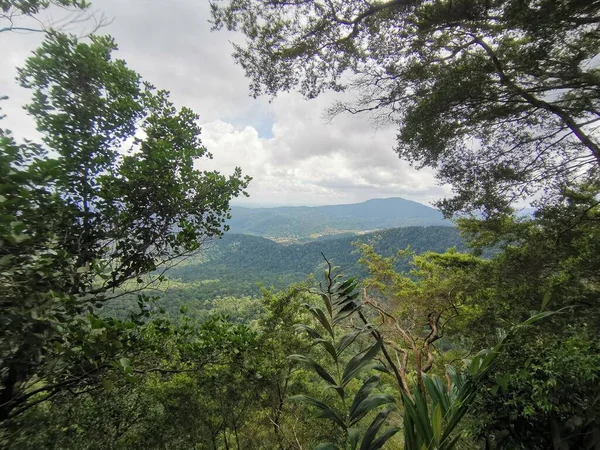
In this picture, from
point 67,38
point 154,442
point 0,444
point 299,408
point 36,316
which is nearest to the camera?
point 36,316

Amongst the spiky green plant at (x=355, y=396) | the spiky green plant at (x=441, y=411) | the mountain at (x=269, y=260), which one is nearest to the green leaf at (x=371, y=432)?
the spiky green plant at (x=355, y=396)

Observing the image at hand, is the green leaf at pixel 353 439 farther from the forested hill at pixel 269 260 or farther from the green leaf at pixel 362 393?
the forested hill at pixel 269 260

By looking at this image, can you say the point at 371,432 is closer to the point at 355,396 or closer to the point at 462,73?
the point at 355,396

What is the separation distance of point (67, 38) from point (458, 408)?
11.5 ft

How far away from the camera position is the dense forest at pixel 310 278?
39.9 inches

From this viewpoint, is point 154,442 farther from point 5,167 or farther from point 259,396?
point 5,167

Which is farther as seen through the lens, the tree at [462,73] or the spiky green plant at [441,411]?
the tree at [462,73]

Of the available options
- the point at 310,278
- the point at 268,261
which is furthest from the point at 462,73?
the point at 268,261

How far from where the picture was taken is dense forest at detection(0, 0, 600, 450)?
1.01m

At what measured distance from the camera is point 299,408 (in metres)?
5.36

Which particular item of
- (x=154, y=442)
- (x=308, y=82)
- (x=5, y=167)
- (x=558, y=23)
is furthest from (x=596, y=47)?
(x=154, y=442)

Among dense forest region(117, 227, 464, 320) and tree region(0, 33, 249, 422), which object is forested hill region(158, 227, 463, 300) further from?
tree region(0, 33, 249, 422)

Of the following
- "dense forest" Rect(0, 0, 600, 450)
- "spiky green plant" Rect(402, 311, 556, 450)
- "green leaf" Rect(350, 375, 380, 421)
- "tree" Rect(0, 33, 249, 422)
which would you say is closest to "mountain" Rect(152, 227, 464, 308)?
"dense forest" Rect(0, 0, 600, 450)

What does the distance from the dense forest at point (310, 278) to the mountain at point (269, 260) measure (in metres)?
46.4
